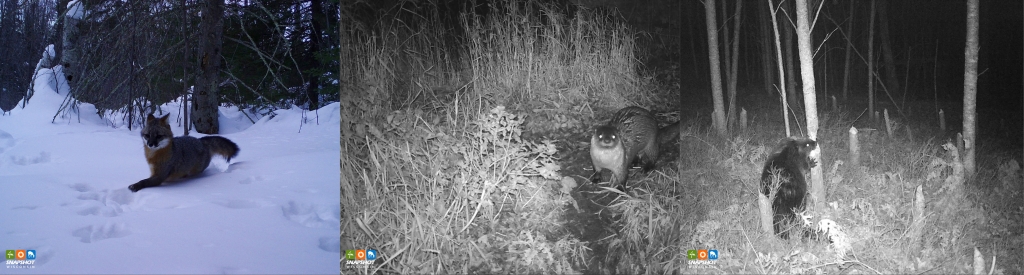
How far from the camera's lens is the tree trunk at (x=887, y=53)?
→ 5.54 meters

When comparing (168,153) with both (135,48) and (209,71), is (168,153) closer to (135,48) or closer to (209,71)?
(209,71)

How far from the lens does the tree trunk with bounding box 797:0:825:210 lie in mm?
3258

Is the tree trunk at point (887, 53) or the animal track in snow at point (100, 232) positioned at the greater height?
the tree trunk at point (887, 53)

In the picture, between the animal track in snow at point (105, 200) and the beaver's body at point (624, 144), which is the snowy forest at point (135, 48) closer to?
the animal track in snow at point (105, 200)

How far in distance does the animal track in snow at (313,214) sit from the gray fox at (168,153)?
2.24ft

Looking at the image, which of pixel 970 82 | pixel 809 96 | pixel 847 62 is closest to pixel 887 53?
pixel 847 62

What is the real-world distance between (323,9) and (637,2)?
2.54 metres

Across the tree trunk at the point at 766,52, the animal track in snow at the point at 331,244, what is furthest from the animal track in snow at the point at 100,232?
the tree trunk at the point at 766,52

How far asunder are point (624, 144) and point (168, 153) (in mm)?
2502

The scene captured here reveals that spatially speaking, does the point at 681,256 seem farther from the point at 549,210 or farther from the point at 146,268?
the point at 146,268

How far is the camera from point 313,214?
293cm

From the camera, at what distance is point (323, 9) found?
4188 mm

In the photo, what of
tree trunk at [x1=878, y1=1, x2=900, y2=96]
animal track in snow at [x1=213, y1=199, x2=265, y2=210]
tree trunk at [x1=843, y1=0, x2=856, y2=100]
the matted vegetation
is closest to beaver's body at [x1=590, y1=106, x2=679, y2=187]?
the matted vegetation

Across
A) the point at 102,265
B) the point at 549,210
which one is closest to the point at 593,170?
the point at 549,210
